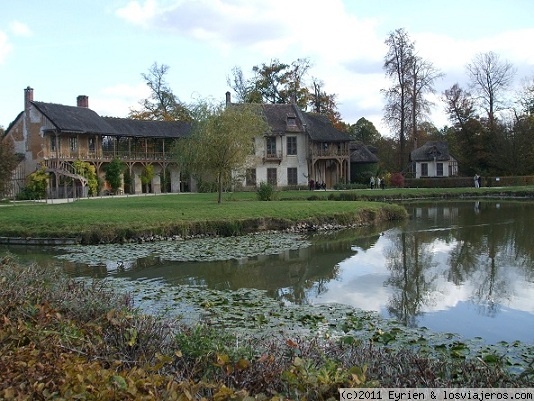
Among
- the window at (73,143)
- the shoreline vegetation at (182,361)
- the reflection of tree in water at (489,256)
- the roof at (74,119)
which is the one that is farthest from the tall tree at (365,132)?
the shoreline vegetation at (182,361)

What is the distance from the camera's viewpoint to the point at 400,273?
40.6 feet

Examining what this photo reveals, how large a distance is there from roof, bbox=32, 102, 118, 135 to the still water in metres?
25.1

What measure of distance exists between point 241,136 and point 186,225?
7.06 m

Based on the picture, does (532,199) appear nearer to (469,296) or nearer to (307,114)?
(307,114)

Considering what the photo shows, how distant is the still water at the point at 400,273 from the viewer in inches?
337

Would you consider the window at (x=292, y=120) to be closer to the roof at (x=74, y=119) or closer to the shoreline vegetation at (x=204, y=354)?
the roof at (x=74, y=119)

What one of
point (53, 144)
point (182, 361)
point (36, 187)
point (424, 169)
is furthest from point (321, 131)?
point (182, 361)

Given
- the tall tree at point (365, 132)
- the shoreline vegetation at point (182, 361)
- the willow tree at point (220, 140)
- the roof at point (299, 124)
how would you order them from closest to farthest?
the shoreline vegetation at point (182, 361), the willow tree at point (220, 140), the roof at point (299, 124), the tall tree at point (365, 132)

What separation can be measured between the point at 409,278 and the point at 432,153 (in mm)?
45882

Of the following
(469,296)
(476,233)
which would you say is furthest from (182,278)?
(476,233)

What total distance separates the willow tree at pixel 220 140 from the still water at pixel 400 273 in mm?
7362

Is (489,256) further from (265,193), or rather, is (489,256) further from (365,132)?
(365,132)

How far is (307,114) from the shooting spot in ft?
164

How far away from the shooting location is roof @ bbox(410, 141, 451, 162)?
54.8 m
